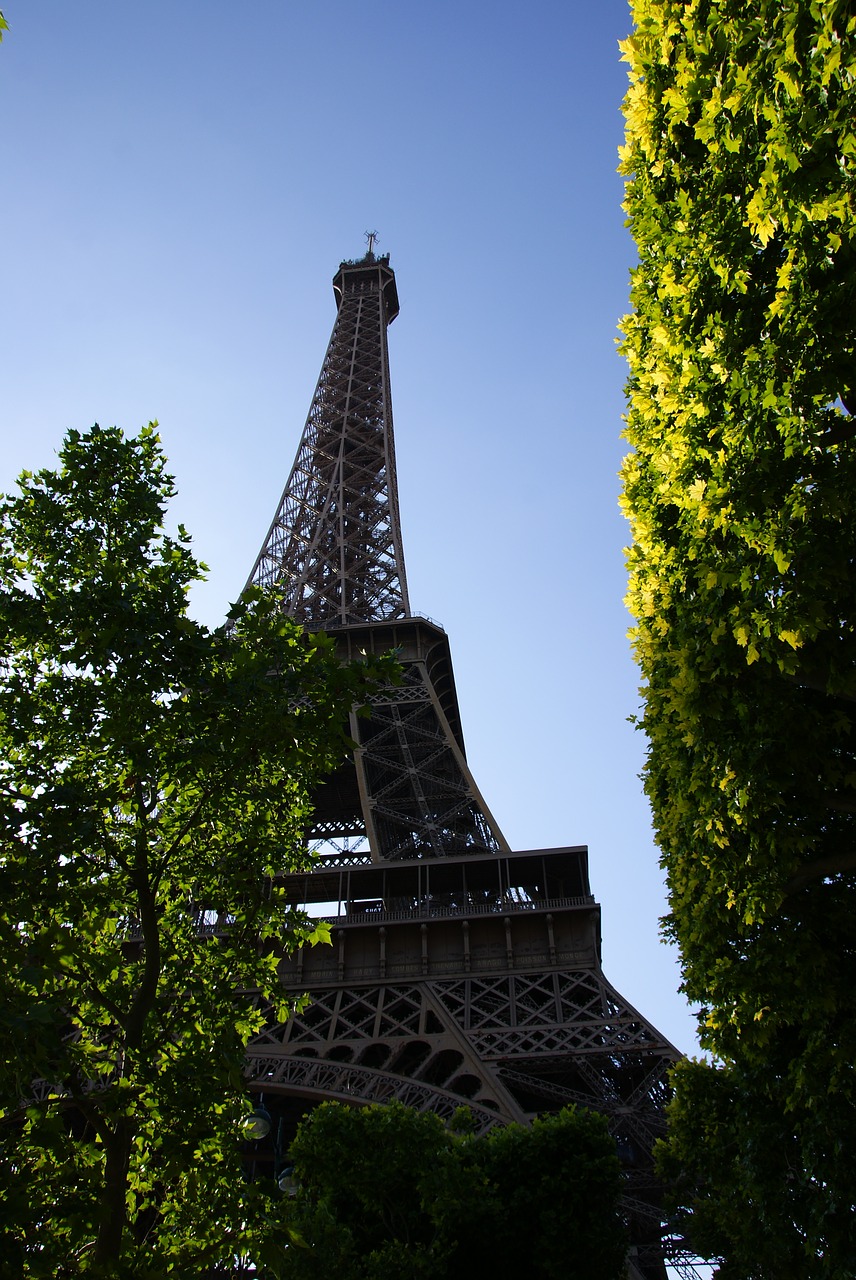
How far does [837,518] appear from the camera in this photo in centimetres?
749

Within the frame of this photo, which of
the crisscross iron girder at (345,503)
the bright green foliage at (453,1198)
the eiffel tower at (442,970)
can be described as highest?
the crisscross iron girder at (345,503)

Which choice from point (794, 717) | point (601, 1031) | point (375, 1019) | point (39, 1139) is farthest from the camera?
point (375, 1019)

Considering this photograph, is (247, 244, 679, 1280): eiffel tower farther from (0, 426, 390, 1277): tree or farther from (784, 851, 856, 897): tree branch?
(784, 851, 856, 897): tree branch

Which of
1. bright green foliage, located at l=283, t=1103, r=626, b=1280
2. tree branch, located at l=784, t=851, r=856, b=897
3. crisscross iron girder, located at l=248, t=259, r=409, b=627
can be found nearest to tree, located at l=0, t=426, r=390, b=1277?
tree branch, located at l=784, t=851, r=856, b=897

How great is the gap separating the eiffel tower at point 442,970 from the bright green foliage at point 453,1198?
3.07 m

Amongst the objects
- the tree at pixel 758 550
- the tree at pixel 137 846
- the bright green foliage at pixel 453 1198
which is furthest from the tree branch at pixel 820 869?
the bright green foliage at pixel 453 1198

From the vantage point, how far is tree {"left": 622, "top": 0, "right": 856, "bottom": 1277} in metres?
7.44

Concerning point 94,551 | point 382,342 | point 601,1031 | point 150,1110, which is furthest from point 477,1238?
point 382,342

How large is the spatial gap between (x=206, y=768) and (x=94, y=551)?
8.78 feet

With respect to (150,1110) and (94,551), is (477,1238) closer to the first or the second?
(150,1110)

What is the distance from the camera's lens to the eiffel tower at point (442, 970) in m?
22.4

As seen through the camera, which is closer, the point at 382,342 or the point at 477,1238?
the point at 477,1238

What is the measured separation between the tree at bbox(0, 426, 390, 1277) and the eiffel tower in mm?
4437

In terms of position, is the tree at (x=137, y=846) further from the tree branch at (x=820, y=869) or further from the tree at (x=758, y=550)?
the tree branch at (x=820, y=869)
